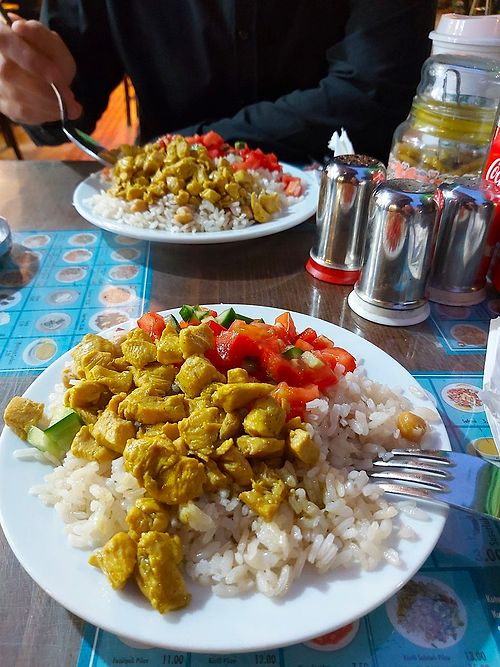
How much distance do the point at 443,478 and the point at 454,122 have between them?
1.31m

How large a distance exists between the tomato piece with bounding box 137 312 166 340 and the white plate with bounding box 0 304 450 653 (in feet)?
1.34

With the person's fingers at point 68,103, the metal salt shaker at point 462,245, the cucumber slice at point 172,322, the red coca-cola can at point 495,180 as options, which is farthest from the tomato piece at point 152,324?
the person's fingers at point 68,103

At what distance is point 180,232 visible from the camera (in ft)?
5.61

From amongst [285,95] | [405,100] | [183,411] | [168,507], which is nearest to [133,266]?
[183,411]

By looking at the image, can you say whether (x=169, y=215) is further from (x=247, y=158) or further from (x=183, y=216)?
(x=247, y=158)

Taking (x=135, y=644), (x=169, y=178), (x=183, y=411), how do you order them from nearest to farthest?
(x=135, y=644) < (x=183, y=411) < (x=169, y=178)

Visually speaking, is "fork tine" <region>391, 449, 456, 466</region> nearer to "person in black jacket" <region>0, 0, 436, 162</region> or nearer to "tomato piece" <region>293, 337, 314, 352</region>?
"tomato piece" <region>293, 337, 314, 352</region>

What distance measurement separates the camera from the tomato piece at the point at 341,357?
1.09 meters

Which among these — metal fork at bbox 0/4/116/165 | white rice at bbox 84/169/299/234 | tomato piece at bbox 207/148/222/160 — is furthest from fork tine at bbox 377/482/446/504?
metal fork at bbox 0/4/116/165

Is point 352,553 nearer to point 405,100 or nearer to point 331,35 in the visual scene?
point 405,100

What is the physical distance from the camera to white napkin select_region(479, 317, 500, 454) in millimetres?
1085

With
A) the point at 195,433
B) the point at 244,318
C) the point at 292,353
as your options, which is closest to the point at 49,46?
the point at 244,318

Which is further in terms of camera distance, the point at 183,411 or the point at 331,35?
the point at 331,35

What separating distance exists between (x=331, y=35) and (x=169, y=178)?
1.41m
